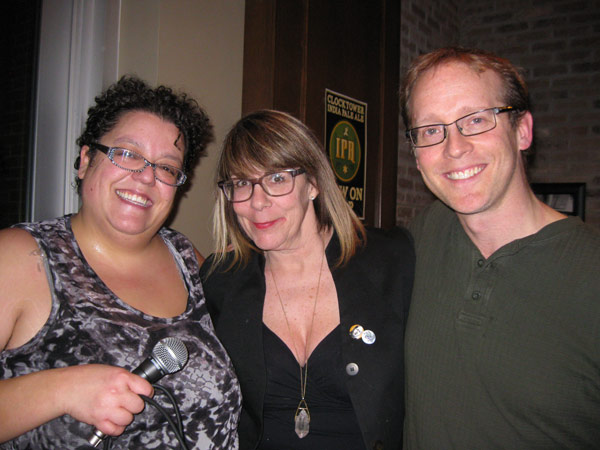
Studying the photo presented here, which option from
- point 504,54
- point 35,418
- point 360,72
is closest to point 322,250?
point 35,418

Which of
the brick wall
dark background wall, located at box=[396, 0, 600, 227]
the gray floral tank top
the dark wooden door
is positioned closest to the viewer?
the gray floral tank top

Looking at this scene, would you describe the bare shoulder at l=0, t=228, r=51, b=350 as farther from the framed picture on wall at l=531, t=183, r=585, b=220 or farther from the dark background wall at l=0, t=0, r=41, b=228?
the framed picture on wall at l=531, t=183, r=585, b=220

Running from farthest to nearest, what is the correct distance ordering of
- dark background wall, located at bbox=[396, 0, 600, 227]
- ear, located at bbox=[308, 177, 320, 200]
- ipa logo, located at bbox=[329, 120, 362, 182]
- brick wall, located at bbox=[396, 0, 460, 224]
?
dark background wall, located at bbox=[396, 0, 600, 227] → brick wall, located at bbox=[396, 0, 460, 224] → ipa logo, located at bbox=[329, 120, 362, 182] → ear, located at bbox=[308, 177, 320, 200]

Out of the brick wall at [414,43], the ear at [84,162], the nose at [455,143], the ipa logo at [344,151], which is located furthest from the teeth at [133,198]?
the brick wall at [414,43]

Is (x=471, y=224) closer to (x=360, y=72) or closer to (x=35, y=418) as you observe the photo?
(x=35, y=418)

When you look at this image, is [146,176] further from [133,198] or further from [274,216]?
[274,216]

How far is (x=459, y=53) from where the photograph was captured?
1.52 m

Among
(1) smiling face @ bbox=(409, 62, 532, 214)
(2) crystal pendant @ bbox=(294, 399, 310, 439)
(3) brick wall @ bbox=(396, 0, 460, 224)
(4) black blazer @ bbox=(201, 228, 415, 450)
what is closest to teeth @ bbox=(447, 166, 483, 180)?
(1) smiling face @ bbox=(409, 62, 532, 214)

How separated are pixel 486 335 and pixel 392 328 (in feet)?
1.15

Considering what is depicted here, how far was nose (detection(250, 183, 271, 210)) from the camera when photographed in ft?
5.68

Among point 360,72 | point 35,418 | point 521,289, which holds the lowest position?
point 35,418

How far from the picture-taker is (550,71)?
4.41 metres

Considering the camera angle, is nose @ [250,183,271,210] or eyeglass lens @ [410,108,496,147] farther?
nose @ [250,183,271,210]

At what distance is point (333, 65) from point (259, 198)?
5.47 feet
